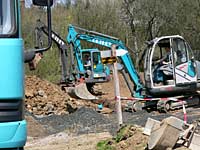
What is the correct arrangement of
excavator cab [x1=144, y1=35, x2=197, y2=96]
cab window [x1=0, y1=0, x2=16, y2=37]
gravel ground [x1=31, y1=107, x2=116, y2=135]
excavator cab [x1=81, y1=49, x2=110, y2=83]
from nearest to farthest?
cab window [x1=0, y1=0, x2=16, y2=37]
gravel ground [x1=31, y1=107, x2=116, y2=135]
excavator cab [x1=144, y1=35, x2=197, y2=96]
excavator cab [x1=81, y1=49, x2=110, y2=83]

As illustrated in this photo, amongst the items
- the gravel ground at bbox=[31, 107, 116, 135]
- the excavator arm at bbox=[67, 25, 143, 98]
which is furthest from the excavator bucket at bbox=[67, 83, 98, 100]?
the gravel ground at bbox=[31, 107, 116, 135]

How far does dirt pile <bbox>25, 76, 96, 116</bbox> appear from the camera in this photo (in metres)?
19.0

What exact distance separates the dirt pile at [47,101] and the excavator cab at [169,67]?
10.6ft

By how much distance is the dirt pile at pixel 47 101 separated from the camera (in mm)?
19031

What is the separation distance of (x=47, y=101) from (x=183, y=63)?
5.77m

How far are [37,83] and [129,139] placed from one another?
12.9 m

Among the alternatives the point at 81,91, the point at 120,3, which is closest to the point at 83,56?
the point at 81,91

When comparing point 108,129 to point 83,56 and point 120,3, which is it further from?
point 120,3

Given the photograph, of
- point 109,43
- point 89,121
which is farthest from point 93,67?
point 89,121

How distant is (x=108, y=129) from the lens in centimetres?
1380

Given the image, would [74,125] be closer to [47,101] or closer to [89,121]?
[89,121]

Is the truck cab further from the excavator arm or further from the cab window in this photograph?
the excavator arm

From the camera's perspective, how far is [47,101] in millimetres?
20047

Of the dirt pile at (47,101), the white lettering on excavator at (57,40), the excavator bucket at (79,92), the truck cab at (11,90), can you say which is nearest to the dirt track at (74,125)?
the dirt pile at (47,101)
